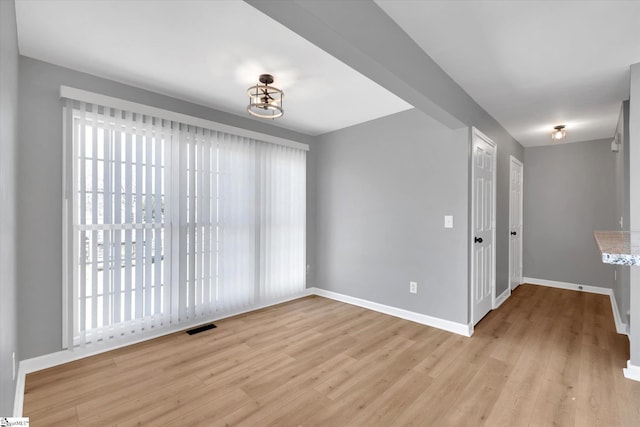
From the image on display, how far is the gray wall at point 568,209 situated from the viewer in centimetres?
452

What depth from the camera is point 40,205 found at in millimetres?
2322

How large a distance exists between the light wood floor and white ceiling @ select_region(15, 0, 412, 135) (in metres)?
2.53

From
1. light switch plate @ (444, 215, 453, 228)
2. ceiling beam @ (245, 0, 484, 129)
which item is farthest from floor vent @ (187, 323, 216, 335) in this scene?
ceiling beam @ (245, 0, 484, 129)

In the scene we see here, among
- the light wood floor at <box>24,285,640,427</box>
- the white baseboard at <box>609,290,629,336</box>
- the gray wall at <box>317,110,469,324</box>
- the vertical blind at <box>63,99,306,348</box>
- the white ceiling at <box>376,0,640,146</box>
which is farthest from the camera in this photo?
the gray wall at <box>317,110,469,324</box>

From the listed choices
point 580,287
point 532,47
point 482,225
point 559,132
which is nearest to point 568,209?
point 580,287

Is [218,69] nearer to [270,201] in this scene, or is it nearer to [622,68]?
[270,201]

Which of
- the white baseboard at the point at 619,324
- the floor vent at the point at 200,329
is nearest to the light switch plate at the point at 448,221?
the white baseboard at the point at 619,324

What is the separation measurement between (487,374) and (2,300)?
3.13 m

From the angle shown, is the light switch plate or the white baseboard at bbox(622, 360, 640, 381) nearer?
the white baseboard at bbox(622, 360, 640, 381)

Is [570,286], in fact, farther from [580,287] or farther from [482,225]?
[482,225]

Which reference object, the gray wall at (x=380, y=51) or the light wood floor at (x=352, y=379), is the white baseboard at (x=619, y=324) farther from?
the gray wall at (x=380, y=51)

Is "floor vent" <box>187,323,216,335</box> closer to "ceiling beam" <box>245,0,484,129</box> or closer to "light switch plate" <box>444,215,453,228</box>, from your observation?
"light switch plate" <box>444,215,453,228</box>

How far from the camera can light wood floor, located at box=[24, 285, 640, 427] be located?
1.82 m

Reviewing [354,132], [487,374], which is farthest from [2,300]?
[354,132]
